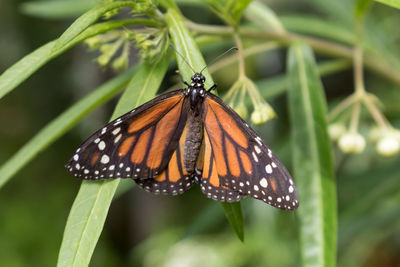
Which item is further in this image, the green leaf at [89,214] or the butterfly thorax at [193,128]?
the butterfly thorax at [193,128]

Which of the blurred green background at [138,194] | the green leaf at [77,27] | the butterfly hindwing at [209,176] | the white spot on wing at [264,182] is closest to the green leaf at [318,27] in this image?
the blurred green background at [138,194]

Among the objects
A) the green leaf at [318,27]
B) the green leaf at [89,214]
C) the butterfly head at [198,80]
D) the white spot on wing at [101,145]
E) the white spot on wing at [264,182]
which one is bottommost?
the white spot on wing at [264,182]

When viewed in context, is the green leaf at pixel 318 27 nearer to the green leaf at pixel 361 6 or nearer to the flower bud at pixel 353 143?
the green leaf at pixel 361 6

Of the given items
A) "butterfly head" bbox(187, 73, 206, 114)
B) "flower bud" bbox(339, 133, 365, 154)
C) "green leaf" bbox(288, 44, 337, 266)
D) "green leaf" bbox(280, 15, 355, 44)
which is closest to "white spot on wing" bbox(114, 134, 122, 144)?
"butterfly head" bbox(187, 73, 206, 114)

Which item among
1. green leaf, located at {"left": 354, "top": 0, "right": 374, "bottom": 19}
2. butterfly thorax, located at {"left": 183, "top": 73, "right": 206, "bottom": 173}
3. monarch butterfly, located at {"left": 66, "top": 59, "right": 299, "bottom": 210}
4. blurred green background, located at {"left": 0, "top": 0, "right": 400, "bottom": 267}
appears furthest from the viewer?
blurred green background, located at {"left": 0, "top": 0, "right": 400, "bottom": 267}

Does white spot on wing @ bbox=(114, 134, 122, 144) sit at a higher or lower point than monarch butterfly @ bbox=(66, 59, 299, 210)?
higher

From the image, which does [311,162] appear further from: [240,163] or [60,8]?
[60,8]

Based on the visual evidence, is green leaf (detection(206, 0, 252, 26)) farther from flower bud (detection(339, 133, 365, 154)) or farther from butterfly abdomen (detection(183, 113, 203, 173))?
flower bud (detection(339, 133, 365, 154))
